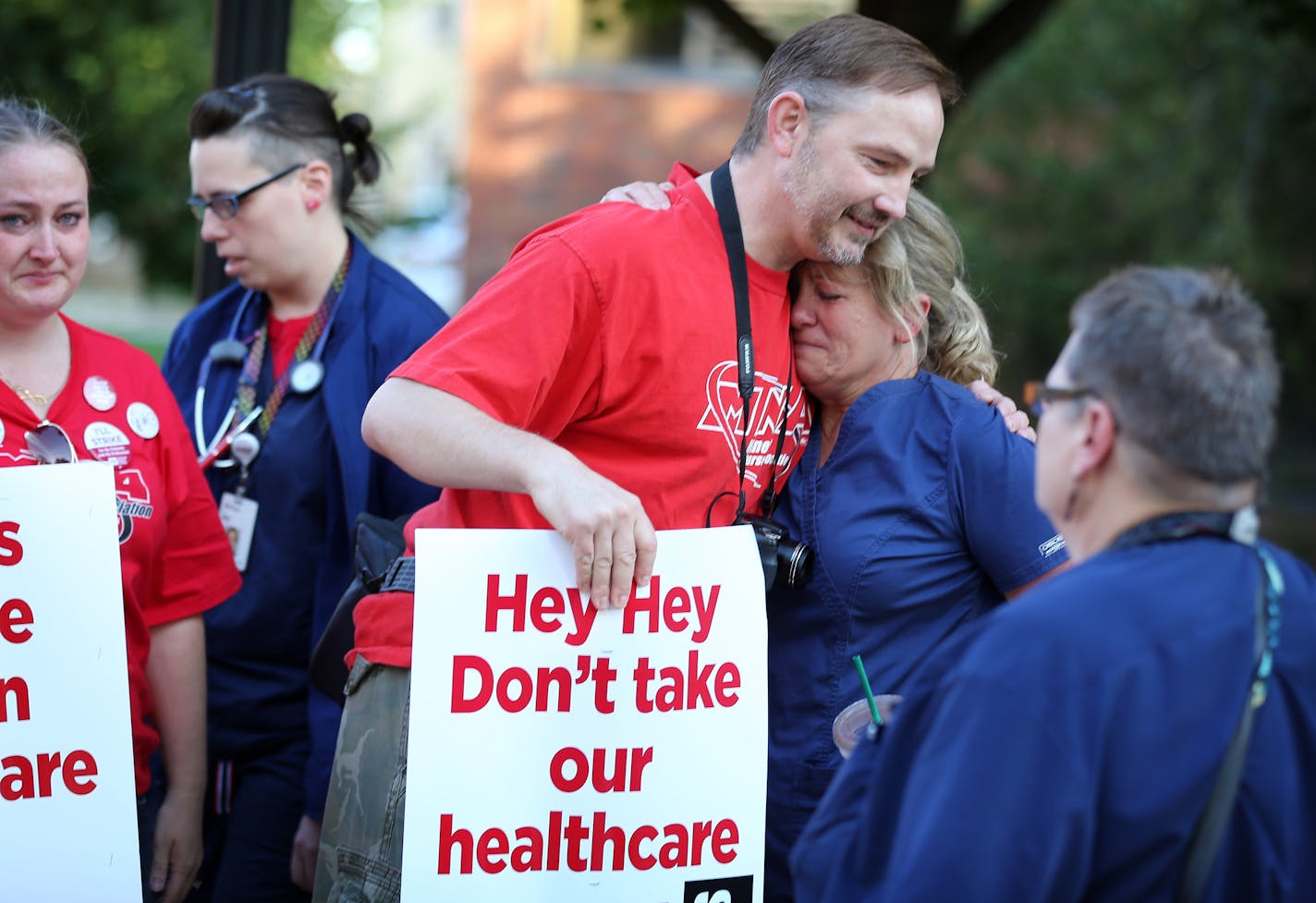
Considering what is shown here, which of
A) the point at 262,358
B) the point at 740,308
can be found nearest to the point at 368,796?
the point at 740,308

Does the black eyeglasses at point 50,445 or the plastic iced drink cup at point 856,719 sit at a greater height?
the black eyeglasses at point 50,445

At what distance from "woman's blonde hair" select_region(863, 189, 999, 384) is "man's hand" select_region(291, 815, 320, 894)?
1.83 m

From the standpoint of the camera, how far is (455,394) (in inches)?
94.3

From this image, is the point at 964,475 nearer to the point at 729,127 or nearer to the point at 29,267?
the point at 29,267

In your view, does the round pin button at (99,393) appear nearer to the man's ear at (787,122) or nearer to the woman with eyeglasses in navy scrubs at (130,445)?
the woman with eyeglasses in navy scrubs at (130,445)

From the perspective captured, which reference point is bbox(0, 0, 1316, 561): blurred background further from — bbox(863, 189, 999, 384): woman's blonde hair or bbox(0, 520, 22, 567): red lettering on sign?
bbox(0, 520, 22, 567): red lettering on sign

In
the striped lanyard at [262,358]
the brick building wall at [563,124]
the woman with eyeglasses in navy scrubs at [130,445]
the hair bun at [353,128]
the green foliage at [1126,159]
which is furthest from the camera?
the brick building wall at [563,124]

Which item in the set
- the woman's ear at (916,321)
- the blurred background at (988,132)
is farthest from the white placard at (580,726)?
the blurred background at (988,132)

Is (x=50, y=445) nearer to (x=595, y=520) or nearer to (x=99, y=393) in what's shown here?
(x=99, y=393)

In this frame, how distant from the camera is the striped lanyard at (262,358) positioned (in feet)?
11.8

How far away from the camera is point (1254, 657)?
1.74 meters

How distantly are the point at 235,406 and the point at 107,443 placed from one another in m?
0.75

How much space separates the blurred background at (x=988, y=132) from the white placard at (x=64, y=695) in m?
8.70

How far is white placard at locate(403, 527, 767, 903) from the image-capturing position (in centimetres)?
244
